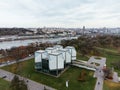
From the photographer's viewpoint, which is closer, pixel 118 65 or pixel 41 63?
pixel 41 63

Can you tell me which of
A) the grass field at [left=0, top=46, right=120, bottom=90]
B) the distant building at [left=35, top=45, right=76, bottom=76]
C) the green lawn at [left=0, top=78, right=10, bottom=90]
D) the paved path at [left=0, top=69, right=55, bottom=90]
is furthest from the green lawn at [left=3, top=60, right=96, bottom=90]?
the green lawn at [left=0, top=78, right=10, bottom=90]

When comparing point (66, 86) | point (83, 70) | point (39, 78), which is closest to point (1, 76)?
point (39, 78)

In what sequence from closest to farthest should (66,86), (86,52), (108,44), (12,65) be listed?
(66,86), (12,65), (86,52), (108,44)

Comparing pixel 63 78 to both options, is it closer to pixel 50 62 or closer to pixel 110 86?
pixel 50 62

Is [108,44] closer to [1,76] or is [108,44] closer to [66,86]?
[66,86]

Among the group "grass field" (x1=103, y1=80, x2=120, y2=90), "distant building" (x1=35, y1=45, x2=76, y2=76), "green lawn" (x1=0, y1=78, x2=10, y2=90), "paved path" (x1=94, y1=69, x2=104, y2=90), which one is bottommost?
"grass field" (x1=103, y1=80, x2=120, y2=90)

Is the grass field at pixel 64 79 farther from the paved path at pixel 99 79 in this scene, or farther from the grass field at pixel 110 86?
the paved path at pixel 99 79

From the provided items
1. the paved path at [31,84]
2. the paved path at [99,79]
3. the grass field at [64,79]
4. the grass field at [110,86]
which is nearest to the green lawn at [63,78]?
the grass field at [64,79]

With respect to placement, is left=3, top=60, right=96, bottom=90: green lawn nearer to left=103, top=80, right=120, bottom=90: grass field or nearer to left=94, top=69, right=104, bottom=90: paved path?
left=94, top=69, right=104, bottom=90: paved path
